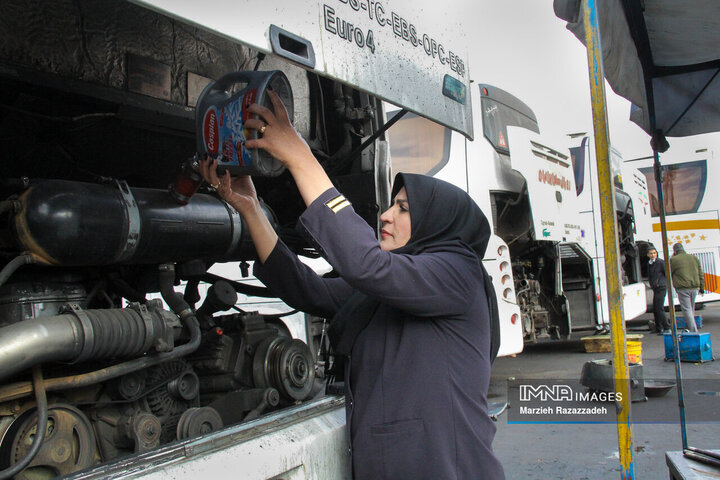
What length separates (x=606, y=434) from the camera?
469cm

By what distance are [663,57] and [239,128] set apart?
3017 mm

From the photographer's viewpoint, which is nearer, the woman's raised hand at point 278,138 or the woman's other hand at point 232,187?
the woman's raised hand at point 278,138

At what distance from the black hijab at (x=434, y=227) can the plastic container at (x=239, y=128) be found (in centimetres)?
42

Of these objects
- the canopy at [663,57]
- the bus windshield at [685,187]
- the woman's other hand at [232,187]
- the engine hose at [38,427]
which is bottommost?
the engine hose at [38,427]

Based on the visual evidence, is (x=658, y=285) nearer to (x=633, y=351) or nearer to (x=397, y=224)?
(x=633, y=351)

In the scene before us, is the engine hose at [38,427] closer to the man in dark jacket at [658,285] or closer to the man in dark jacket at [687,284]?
the man in dark jacket at [687,284]

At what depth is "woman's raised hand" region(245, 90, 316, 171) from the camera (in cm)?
148

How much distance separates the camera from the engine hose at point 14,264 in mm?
1554

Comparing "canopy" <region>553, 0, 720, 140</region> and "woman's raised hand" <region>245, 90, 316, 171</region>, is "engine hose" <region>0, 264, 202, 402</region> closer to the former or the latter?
"woman's raised hand" <region>245, 90, 316, 171</region>

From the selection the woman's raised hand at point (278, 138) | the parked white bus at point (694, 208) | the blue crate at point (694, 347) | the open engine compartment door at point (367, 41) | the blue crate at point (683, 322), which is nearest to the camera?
the open engine compartment door at point (367, 41)

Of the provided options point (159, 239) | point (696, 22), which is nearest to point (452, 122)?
point (159, 239)

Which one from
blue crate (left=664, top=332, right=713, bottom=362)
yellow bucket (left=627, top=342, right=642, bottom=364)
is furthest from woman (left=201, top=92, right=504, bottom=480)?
blue crate (left=664, top=332, right=713, bottom=362)

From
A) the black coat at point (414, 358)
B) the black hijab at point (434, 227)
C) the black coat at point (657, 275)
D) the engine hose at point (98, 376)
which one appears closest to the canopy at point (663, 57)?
the black hijab at point (434, 227)

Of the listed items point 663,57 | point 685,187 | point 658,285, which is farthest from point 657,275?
point 663,57
